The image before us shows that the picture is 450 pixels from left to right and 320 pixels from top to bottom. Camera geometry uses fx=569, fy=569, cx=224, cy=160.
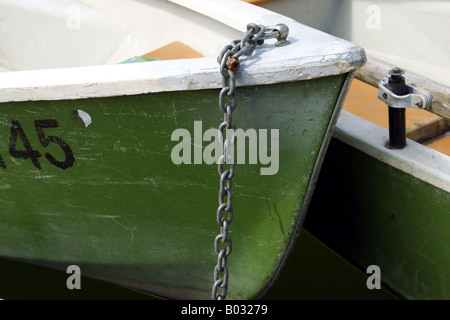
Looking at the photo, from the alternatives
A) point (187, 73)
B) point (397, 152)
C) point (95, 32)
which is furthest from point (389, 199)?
point (95, 32)

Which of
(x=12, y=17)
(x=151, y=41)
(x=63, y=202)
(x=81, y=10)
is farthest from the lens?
(x=12, y=17)

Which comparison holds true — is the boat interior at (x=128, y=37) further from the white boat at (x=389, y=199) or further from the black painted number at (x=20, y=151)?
the black painted number at (x=20, y=151)

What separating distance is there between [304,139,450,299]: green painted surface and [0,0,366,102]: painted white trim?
25.8 inches

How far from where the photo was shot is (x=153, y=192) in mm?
1990

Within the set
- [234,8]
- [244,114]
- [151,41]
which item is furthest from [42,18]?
[244,114]

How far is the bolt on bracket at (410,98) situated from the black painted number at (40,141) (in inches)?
42.7

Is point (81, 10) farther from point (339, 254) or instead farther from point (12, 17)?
point (339, 254)

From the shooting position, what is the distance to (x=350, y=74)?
66.5 inches

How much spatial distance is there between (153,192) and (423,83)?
105 cm

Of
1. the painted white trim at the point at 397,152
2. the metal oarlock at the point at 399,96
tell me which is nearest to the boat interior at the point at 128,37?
the painted white trim at the point at 397,152

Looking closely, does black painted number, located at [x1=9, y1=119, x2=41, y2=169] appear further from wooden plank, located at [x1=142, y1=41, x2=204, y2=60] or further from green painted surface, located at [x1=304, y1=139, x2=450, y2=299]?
green painted surface, located at [x1=304, y1=139, x2=450, y2=299]

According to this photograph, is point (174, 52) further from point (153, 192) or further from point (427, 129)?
point (427, 129)
